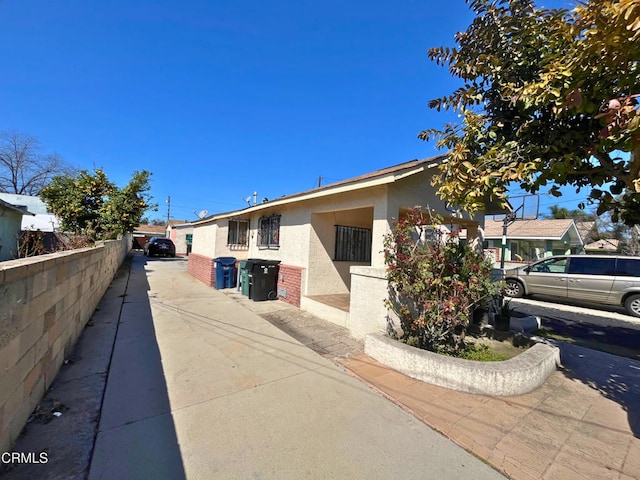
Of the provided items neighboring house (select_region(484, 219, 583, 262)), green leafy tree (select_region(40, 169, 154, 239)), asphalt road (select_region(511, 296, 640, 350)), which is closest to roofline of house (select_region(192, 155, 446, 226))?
asphalt road (select_region(511, 296, 640, 350))

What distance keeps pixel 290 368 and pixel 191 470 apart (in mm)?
1937

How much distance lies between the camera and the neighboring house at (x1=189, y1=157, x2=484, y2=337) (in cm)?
511

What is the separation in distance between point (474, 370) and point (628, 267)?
8849mm

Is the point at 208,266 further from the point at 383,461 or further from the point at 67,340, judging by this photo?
the point at 383,461

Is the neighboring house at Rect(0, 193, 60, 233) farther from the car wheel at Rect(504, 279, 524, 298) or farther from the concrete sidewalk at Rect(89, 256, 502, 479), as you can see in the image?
the car wheel at Rect(504, 279, 524, 298)

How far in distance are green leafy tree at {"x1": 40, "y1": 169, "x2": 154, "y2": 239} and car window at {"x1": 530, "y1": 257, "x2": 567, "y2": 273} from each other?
762 inches

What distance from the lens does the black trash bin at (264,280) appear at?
8.15m

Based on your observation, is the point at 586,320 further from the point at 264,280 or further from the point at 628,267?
the point at 264,280

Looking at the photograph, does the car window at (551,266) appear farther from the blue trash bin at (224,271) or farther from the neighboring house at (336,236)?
the blue trash bin at (224,271)

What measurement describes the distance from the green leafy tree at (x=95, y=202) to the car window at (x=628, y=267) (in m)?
20.8

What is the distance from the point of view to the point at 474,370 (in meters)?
3.43

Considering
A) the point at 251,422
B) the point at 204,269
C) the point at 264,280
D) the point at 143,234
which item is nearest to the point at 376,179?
the point at 251,422

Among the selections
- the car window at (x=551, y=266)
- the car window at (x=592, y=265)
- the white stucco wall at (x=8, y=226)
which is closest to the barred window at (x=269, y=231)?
the car window at (x=551, y=266)

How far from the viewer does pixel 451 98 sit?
4.00 m
